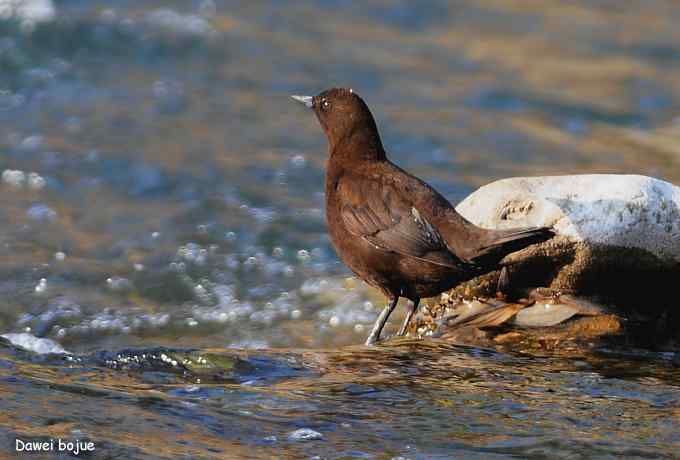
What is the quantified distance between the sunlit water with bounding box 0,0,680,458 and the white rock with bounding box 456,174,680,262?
0.56 m

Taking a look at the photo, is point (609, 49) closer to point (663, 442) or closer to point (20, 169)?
point (20, 169)

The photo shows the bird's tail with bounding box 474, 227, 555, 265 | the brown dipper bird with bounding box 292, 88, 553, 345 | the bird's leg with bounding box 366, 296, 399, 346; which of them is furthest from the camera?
the bird's leg with bounding box 366, 296, 399, 346

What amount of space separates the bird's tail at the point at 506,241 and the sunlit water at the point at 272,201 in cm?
43

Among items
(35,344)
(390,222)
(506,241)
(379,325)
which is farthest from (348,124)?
(35,344)

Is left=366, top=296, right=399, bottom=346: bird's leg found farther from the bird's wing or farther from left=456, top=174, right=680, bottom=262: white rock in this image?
left=456, top=174, right=680, bottom=262: white rock

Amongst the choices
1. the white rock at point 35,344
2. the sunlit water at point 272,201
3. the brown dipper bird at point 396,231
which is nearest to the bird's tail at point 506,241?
the brown dipper bird at point 396,231

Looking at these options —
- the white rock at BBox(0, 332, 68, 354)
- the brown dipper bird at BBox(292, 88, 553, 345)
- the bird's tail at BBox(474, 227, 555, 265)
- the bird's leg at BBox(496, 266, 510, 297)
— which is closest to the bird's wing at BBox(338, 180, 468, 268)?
the brown dipper bird at BBox(292, 88, 553, 345)

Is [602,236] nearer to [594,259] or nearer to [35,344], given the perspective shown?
[594,259]

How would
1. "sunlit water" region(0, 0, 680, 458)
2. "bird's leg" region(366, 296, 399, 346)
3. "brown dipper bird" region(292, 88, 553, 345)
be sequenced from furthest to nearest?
"bird's leg" region(366, 296, 399, 346), "brown dipper bird" region(292, 88, 553, 345), "sunlit water" region(0, 0, 680, 458)

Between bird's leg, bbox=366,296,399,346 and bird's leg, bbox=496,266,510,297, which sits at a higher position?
bird's leg, bbox=496,266,510,297

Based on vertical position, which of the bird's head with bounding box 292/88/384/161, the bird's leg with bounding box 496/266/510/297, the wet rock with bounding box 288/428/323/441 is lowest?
the wet rock with bounding box 288/428/323/441

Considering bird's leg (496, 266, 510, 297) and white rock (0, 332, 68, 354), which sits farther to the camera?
bird's leg (496, 266, 510, 297)

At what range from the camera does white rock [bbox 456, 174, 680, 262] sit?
225 inches

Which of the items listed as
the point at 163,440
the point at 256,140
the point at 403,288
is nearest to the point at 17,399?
the point at 163,440
